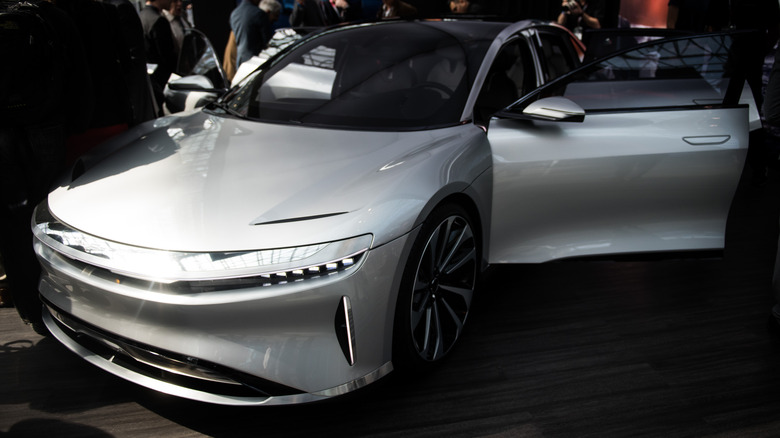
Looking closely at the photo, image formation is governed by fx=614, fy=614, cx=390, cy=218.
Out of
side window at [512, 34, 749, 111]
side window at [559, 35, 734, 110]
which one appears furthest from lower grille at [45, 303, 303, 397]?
side window at [559, 35, 734, 110]

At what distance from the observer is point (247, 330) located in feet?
6.23

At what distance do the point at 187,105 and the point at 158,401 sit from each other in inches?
82.6

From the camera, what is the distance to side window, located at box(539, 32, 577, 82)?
11.8 ft

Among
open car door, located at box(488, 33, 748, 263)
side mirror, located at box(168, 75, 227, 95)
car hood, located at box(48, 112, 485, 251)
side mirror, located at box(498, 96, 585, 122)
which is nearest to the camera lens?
car hood, located at box(48, 112, 485, 251)

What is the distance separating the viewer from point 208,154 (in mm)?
2533

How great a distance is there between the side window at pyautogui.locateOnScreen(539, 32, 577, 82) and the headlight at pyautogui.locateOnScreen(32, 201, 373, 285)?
211cm

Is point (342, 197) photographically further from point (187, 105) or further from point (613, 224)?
point (187, 105)

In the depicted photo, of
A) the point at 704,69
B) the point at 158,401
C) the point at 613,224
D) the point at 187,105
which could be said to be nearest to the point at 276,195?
the point at 158,401

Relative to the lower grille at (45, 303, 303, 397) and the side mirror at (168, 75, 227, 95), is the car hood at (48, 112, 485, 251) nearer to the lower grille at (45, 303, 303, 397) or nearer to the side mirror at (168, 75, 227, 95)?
the lower grille at (45, 303, 303, 397)

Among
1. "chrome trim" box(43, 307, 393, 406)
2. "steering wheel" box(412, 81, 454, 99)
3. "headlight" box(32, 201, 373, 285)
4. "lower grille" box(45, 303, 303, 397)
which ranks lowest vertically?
"chrome trim" box(43, 307, 393, 406)

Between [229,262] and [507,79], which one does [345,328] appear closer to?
[229,262]

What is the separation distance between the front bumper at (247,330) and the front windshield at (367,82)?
0.94 meters

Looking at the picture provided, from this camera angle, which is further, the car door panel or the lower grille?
the car door panel

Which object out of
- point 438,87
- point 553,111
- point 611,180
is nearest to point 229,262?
point 438,87
